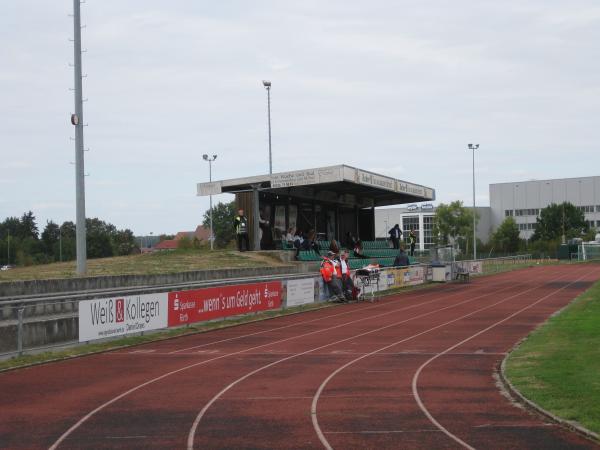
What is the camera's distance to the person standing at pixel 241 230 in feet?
115

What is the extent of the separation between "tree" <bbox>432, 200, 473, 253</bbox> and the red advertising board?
7732cm

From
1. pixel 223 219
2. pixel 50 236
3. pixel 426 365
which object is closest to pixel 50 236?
pixel 50 236

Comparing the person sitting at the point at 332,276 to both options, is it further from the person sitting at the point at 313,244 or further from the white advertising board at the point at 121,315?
the white advertising board at the point at 121,315

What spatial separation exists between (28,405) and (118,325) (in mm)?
7283

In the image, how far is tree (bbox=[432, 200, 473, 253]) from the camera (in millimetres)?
99750

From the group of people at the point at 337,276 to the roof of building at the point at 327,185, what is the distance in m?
6.54

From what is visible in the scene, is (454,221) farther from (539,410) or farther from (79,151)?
(539,410)

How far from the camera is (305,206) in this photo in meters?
40.7

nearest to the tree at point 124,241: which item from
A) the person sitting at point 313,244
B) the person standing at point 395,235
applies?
the person standing at point 395,235

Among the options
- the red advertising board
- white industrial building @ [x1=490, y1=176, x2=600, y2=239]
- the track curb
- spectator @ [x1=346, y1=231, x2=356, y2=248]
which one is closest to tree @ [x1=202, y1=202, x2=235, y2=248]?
white industrial building @ [x1=490, y1=176, x2=600, y2=239]

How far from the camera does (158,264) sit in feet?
98.2

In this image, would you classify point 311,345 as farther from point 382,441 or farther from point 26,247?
point 26,247

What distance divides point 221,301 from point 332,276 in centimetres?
708

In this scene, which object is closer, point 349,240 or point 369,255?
point 369,255
